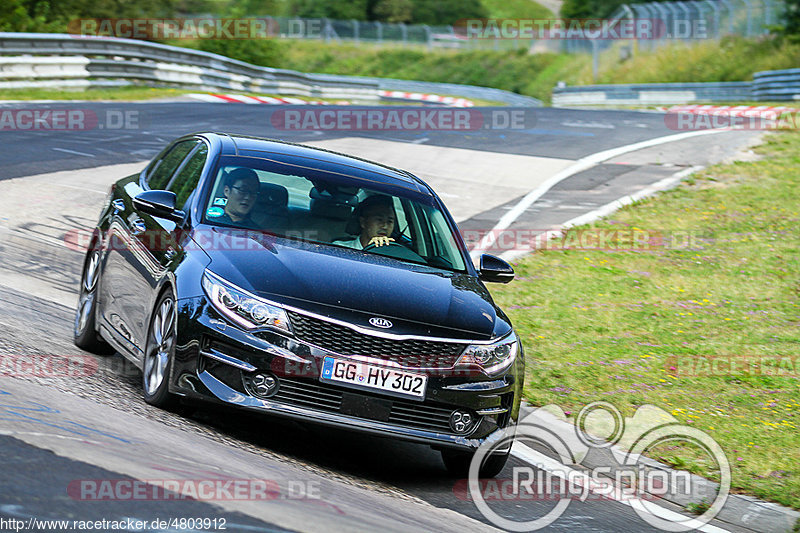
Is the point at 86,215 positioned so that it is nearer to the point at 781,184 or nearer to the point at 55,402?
the point at 55,402

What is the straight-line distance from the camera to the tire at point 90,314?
7621 millimetres

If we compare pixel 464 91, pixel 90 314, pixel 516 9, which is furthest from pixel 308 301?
pixel 516 9

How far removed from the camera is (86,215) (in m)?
12.4

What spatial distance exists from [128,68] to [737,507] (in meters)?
24.2

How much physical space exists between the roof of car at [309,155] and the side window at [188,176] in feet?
0.53

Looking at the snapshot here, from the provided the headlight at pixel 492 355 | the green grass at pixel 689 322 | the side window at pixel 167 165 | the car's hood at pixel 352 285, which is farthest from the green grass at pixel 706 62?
the headlight at pixel 492 355

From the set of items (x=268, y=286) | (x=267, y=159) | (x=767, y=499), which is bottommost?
(x=767, y=499)

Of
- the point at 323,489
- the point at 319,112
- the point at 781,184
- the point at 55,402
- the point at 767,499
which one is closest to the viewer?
the point at 323,489

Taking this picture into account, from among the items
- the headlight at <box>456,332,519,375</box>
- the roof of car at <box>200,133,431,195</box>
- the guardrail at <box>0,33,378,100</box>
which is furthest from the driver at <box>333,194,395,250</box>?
the guardrail at <box>0,33,378,100</box>

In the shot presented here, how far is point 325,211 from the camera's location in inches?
277

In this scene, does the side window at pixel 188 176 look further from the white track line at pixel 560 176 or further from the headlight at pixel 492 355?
the white track line at pixel 560 176

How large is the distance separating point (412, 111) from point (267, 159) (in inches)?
785

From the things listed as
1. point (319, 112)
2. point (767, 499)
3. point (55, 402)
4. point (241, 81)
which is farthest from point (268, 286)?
point (241, 81)

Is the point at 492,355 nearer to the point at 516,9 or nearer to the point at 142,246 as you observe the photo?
the point at 142,246
